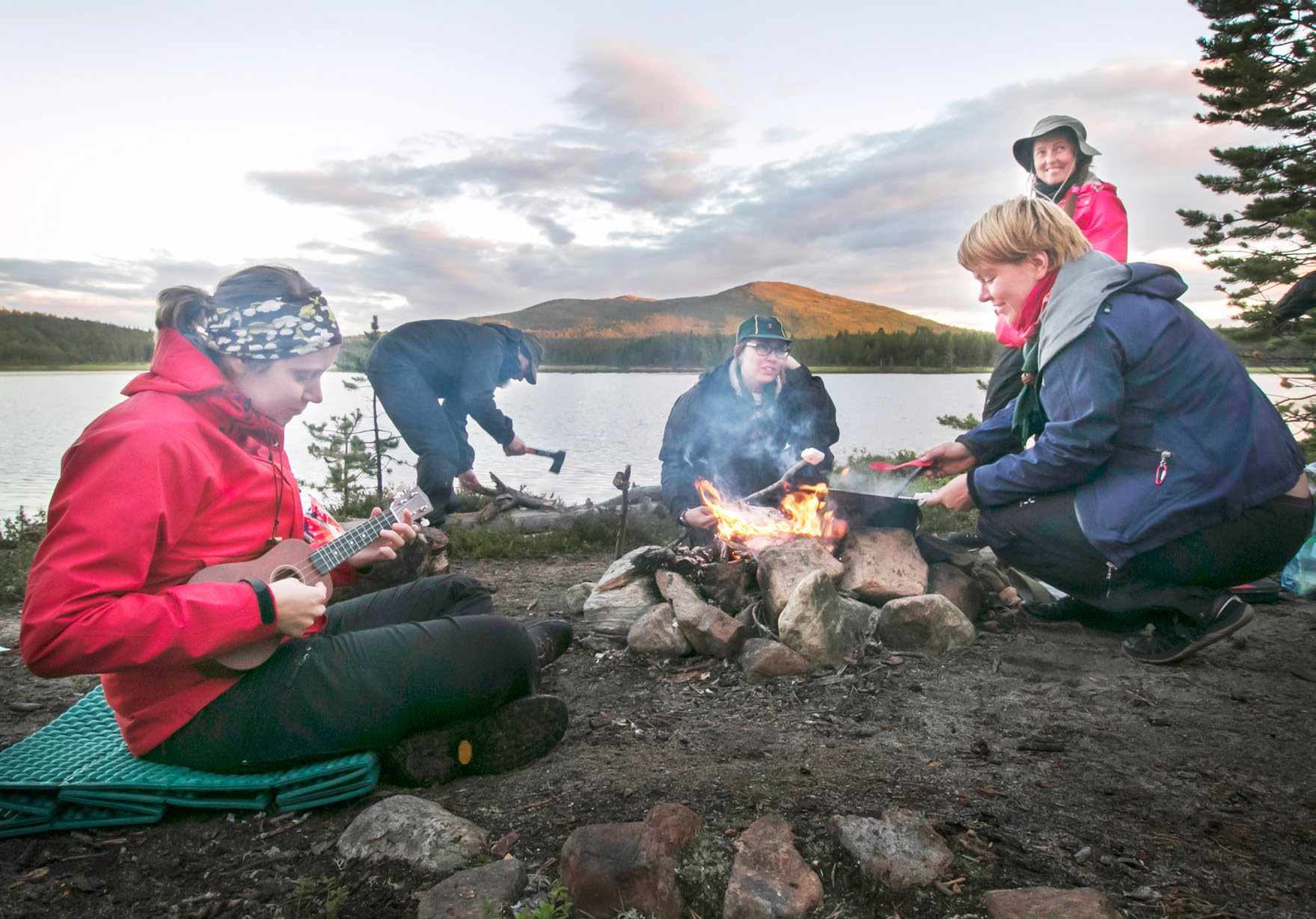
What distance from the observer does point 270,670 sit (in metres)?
2.63

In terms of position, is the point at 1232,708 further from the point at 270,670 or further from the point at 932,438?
the point at 932,438

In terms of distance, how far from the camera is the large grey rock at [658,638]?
14.5ft

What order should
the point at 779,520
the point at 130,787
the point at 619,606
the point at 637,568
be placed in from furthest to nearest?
the point at 779,520
the point at 637,568
the point at 619,606
the point at 130,787

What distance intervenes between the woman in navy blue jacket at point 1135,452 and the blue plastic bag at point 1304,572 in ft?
9.15

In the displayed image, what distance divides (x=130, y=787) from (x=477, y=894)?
1402 millimetres

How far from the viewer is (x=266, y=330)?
2631mm

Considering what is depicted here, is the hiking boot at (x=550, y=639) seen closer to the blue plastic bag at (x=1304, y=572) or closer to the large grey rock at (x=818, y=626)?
the large grey rock at (x=818, y=626)

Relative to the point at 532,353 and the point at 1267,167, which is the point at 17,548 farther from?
the point at 1267,167

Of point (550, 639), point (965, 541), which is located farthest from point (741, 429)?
point (550, 639)

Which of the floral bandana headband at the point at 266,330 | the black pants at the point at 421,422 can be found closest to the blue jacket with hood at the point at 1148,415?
the floral bandana headband at the point at 266,330

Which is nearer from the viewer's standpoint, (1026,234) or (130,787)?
(130,787)

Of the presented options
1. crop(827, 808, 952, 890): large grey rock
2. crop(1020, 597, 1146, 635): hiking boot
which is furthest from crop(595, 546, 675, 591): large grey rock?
Answer: crop(827, 808, 952, 890): large grey rock

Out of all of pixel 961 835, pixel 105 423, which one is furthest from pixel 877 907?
pixel 105 423

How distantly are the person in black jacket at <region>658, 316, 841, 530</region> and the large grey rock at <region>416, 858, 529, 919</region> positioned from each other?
13.3 ft
